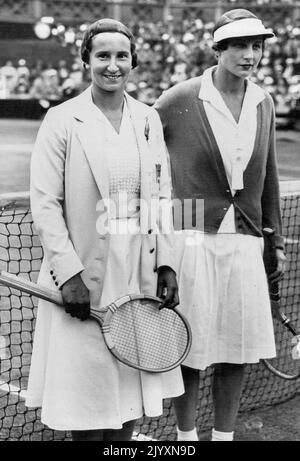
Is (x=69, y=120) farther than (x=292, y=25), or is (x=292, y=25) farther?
(x=292, y=25)

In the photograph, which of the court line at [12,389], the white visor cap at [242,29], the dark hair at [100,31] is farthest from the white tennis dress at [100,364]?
the court line at [12,389]

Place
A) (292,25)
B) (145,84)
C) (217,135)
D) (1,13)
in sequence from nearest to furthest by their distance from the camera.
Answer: (217,135) < (145,84) < (292,25) < (1,13)

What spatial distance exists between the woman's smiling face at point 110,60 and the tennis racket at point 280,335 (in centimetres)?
122

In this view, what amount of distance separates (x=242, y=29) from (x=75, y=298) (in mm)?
1542

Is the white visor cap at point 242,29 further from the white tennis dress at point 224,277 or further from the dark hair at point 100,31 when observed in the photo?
the dark hair at point 100,31

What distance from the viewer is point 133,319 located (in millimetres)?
3580

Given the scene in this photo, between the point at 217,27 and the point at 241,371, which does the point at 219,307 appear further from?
the point at 217,27

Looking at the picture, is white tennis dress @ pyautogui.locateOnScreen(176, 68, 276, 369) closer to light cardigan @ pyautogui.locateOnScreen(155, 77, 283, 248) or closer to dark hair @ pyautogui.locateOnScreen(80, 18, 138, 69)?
light cardigan @ pyautogui.locateOnScreen(155, 77, 283, 248)

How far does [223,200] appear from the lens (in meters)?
4.08

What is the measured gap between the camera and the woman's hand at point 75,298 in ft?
11.0

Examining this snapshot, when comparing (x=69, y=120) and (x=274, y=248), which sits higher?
(x=69, y=120)

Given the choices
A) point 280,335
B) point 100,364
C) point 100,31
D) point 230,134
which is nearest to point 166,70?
point 280,335

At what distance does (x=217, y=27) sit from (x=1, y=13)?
33608mm

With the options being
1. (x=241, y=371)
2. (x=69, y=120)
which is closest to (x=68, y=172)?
(x=69, y=120)
